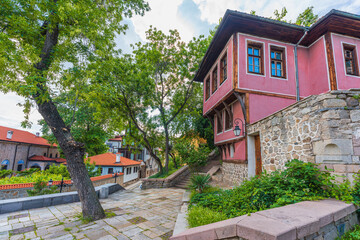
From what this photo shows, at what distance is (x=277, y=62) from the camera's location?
8203 millimetres

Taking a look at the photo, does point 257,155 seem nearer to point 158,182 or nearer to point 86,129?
point 158,182

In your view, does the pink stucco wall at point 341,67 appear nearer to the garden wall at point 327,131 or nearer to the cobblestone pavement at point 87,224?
the garden wall at point 327,131

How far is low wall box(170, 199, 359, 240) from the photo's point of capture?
1.87 m

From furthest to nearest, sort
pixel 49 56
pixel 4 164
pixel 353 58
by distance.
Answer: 1. pixel 4 164
2. pixel 353 58
3. pixel 49 56

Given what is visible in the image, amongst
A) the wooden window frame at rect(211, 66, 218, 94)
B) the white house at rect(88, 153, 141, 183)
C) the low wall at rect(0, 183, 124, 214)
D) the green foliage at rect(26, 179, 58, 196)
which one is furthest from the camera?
the white house at rect(88, 153, 141, 183)

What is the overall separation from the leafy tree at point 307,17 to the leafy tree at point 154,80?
943 centimetres

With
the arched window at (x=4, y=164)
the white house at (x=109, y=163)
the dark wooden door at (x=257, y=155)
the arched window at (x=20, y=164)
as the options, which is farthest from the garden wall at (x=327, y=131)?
the arched window at (x=20, y=164)

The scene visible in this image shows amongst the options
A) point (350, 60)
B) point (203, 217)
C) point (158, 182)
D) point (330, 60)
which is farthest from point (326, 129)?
point (158, 182)

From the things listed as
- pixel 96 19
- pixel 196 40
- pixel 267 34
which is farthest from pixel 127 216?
pixel 196 40

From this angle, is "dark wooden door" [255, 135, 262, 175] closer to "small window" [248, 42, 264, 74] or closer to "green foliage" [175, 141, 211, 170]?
"small window" [248, 42, 264, 74]

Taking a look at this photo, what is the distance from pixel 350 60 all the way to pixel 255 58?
4.35 m

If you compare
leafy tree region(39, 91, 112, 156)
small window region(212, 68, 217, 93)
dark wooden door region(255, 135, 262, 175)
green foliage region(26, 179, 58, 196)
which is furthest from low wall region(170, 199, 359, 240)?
leafy tree region(39, 91, 112, 156)

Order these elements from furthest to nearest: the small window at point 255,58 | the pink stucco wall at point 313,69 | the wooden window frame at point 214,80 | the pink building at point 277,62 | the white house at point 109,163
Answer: the white house at point 109,163
the wooden window frame at point 214,80
the small window at point 255,58
the pink stucco wall at point 313,69
the pink building at point 277,62

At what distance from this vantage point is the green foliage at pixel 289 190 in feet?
10.3
